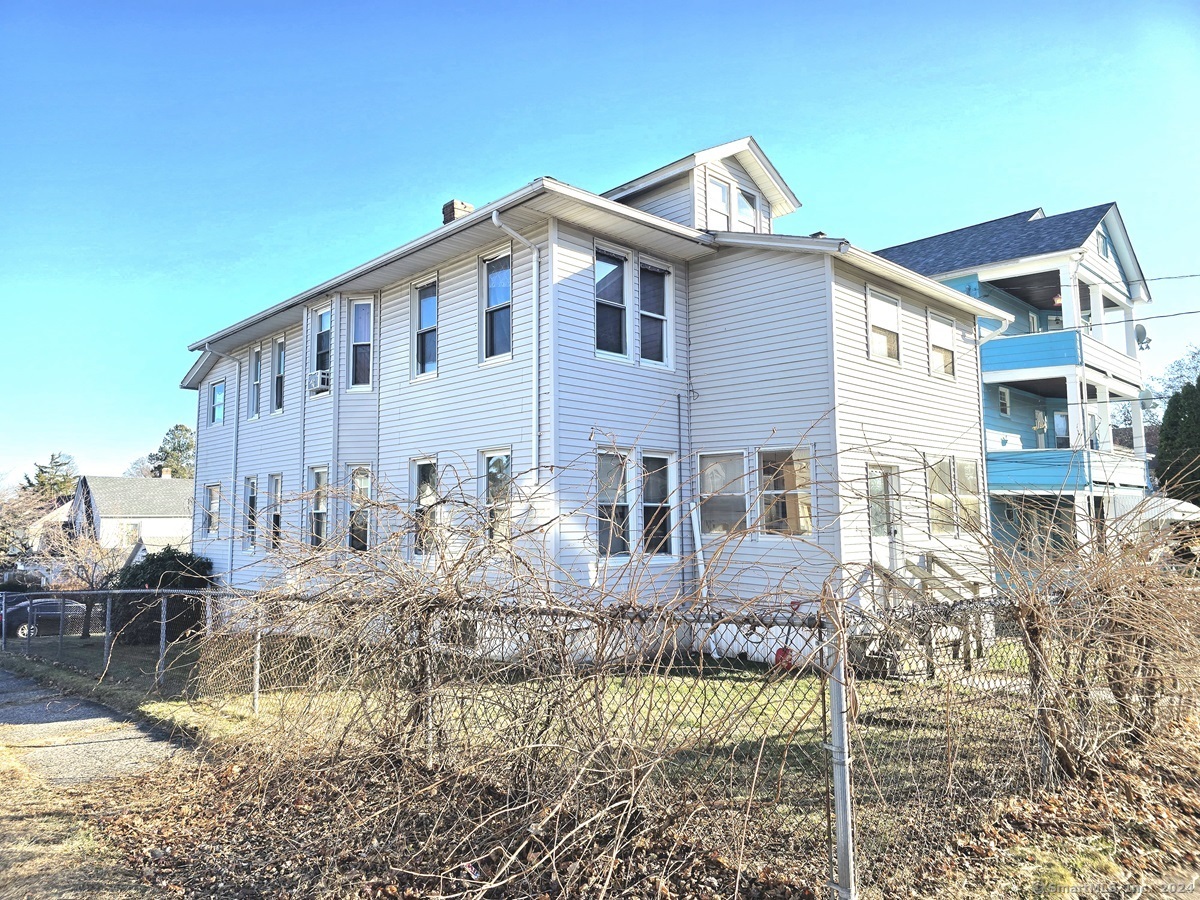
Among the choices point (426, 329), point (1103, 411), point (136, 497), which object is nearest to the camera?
point (426, 329)

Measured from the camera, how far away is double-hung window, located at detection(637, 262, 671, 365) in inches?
478

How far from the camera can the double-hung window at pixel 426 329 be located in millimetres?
13102

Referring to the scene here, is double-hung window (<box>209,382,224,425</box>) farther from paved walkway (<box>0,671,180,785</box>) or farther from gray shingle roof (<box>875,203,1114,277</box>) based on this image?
gray shingle roof (<box>875,203,1114,277</box>)

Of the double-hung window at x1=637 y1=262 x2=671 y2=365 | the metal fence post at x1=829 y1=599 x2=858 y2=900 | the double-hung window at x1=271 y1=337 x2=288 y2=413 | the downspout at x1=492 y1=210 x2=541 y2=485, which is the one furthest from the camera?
the double-hung window at x1=271 y1=337 x2=288 y2=413

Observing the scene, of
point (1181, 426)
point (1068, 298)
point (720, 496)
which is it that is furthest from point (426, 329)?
point (1181, 426)

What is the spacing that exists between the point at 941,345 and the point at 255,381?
16.5m

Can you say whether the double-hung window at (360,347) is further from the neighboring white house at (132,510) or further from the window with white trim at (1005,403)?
the neighboring white house at (132,510)

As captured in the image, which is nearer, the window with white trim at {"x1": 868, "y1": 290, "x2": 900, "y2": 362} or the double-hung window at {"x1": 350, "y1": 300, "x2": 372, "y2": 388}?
the window with white trim at {"x1": 868, "y1": 290, "x2": 900, "y2": 362}

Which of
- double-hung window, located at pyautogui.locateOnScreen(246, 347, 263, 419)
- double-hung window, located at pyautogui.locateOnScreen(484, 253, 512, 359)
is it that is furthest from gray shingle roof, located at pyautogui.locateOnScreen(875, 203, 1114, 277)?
double-hung window, located at pyautogui.locateOnScreen(246, 347, 263, 419)

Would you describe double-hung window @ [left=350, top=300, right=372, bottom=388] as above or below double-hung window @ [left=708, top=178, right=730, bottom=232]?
below

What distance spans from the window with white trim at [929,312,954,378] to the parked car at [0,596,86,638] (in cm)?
1938

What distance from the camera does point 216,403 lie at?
20250 mm

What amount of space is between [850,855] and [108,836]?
4558 mm

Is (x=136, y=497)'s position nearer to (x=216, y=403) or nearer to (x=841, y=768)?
(x=216, y=403)
